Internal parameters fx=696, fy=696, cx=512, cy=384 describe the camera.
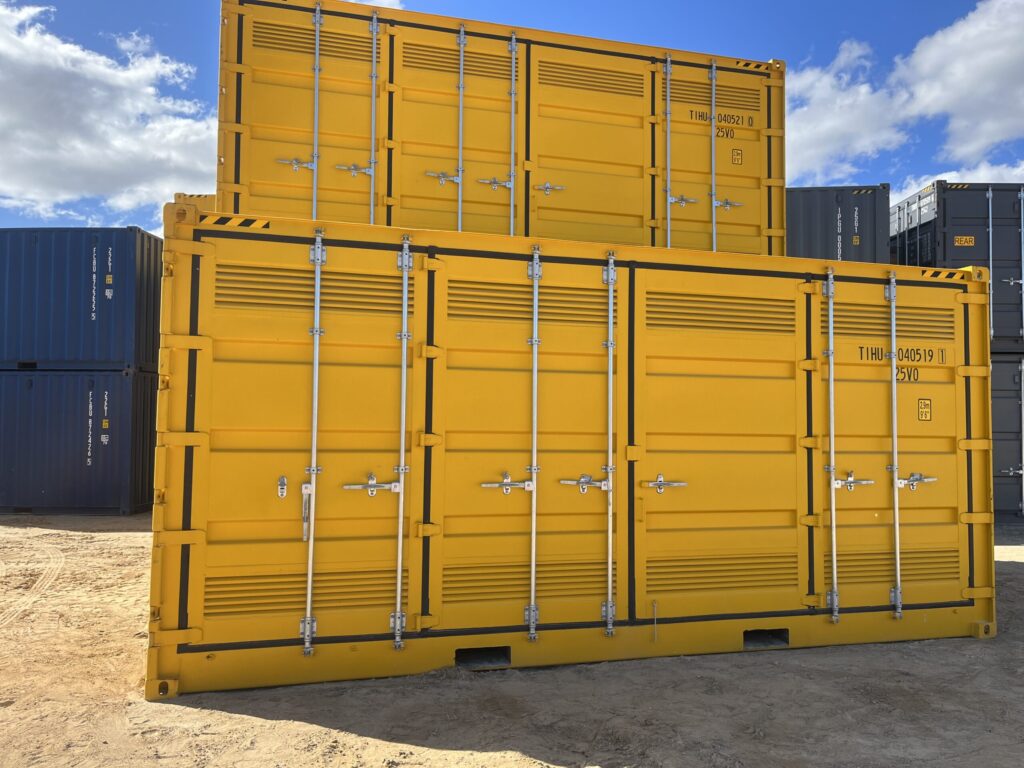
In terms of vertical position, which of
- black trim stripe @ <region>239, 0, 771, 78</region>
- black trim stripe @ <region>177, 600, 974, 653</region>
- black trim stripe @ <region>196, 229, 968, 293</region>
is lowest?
black trim stripe @ <region>177, 600, 974, 653</region>

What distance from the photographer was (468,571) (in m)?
4.99

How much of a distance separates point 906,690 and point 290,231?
5.26 m

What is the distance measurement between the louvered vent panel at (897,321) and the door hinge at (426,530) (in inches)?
139

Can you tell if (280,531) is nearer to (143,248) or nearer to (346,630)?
(346,630)

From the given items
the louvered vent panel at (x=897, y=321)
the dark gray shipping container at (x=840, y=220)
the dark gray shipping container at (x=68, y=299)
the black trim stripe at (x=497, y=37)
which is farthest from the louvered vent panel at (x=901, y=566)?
the dark gray shipping container at (x=68, y=299)

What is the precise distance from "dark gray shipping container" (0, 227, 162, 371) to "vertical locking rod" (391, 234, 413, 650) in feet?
29.9

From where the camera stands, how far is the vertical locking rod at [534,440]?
199 inches

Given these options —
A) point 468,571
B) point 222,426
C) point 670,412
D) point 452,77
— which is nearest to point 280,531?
point 222,426

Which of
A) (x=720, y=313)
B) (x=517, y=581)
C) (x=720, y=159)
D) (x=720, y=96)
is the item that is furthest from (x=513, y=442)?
(x=720, y=96)

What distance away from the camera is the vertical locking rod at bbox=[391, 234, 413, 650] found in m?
4.82

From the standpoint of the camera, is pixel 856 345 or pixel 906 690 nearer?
pixel 906 690

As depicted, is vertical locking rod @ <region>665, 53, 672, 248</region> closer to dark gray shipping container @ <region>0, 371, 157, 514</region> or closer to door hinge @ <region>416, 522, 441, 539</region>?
door hinge @ <region>416, 522, 441, 539</region>

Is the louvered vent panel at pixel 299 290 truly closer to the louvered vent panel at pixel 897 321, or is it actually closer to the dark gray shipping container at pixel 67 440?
the louvered vent panel at pixel 897 321

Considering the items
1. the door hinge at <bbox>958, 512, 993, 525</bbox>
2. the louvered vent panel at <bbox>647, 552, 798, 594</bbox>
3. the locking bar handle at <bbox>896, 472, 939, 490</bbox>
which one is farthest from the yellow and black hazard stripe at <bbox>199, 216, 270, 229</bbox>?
the door hinge at <bbox>958, 512, 993, 525</bbox>
